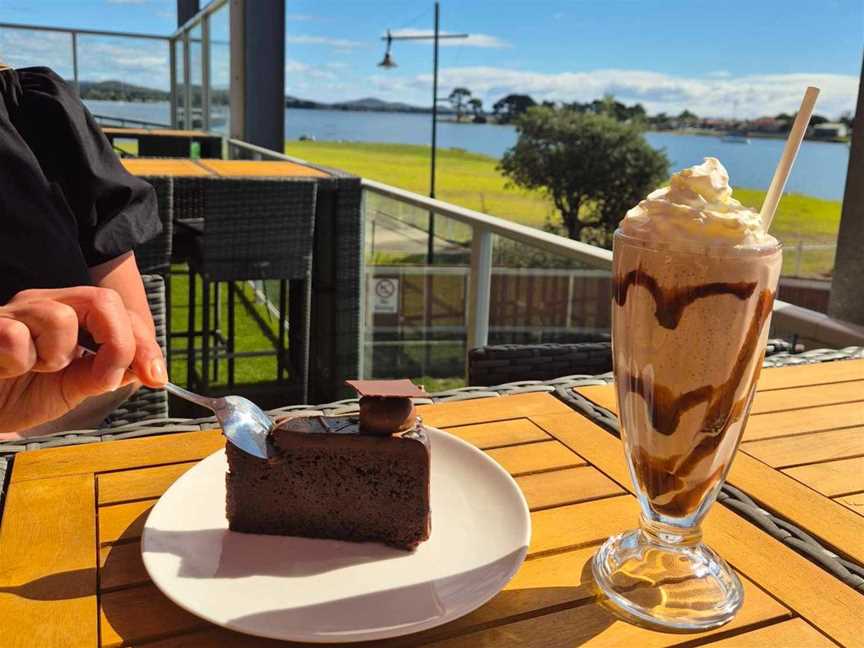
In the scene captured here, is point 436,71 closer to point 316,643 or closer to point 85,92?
point 85,92

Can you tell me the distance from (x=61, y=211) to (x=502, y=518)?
0.98m

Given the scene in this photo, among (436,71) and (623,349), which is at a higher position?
(436,71)

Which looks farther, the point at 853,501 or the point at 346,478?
the point at 853,501

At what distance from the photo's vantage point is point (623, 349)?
612 millimetres

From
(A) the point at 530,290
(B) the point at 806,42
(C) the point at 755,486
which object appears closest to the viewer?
(C) the point at 755,486

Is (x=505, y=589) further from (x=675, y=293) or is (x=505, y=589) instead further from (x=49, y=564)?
(x=49, y=564)

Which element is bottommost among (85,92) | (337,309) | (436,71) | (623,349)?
(337,309)

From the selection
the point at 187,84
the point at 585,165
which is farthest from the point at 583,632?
the point at 585,165

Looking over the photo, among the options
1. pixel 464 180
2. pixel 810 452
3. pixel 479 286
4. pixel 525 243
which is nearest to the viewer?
pixel 810 452

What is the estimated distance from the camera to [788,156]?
612 millimetres

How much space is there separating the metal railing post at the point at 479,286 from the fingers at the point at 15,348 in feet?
6.90

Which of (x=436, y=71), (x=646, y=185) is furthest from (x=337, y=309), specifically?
(x=646, y=185)

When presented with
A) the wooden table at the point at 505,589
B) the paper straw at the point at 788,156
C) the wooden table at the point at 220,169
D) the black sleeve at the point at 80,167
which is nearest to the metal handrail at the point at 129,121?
the wooden table at the point at 220,169

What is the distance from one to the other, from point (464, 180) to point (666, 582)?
104 ft
